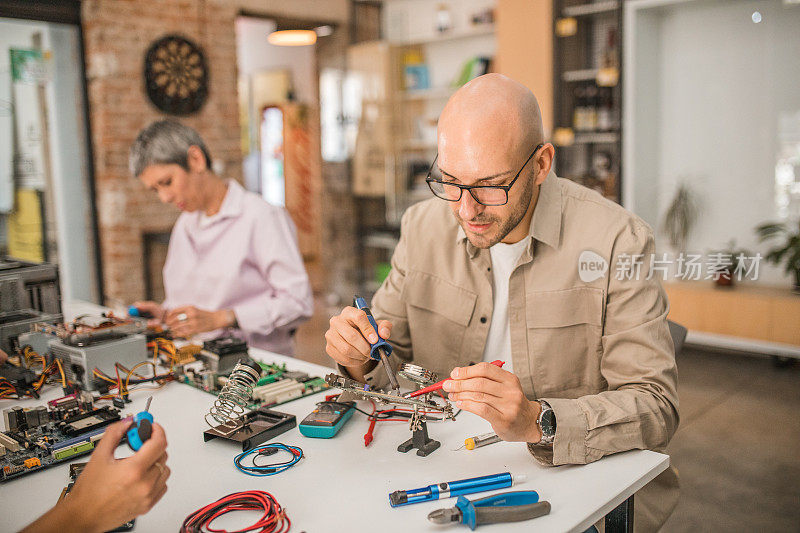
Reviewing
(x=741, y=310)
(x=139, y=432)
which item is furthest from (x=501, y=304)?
(x=741, y=310)

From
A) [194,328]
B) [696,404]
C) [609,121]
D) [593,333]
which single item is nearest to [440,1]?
[609,121]

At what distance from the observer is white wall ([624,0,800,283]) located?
446 centimetres

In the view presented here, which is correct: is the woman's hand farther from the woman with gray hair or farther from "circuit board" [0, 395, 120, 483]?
"circuit board" [0, 395, 120, 483]

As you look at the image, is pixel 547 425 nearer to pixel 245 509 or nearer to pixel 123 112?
pixel 245 509

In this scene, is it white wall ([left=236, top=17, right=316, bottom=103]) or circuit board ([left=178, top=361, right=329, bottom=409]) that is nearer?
circuit board ([left=178, top=361, right=329, bottom=409])

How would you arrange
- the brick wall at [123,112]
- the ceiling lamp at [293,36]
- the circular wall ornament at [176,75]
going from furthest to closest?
1. the ceiling lamp at [293,36]
2. the circular wall ornament at [176,75]
3. the brick wall at [123,112]

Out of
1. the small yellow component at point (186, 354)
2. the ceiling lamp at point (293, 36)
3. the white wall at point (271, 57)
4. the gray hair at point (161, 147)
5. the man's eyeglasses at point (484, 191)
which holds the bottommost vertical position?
the small yellow component at point (186, 354)

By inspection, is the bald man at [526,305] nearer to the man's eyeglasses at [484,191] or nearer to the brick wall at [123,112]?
the man's eyeglasses at [484,191]

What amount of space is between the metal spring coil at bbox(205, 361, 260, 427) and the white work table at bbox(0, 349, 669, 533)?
2.2 inches

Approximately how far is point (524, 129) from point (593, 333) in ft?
1.78

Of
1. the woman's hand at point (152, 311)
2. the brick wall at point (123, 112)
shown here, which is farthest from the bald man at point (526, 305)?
the brick wall at point (123, 112)

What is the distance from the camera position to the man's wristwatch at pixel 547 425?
1292 millimetres

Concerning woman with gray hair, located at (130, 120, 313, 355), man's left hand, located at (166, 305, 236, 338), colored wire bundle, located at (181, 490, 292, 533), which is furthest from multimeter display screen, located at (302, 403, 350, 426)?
woman with gray hair, located at (130, 120, 313, 355)

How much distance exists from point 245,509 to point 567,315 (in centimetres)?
92
